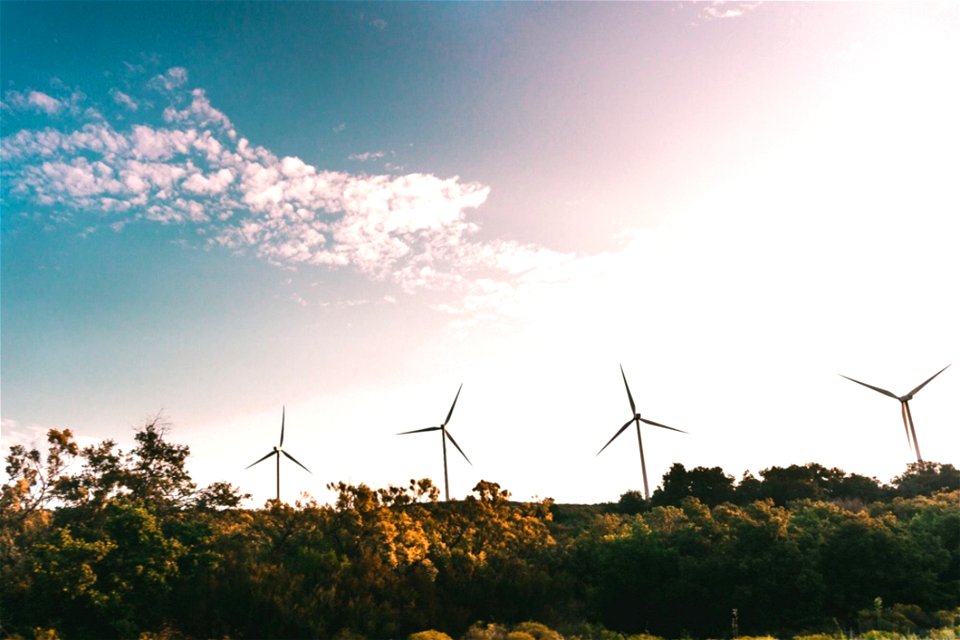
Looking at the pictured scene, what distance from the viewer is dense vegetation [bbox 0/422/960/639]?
101ft

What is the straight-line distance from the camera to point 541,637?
2856cm

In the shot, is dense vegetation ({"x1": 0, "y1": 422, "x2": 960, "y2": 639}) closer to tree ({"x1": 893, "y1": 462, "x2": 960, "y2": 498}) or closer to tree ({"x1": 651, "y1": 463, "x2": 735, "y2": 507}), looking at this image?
tree ({"x1": 893, "y1": 462, "x2": 960, "y2": 498})

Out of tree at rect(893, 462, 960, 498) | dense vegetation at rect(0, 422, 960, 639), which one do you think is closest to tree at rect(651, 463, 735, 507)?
tree at rect(893, 462, 960, 498)

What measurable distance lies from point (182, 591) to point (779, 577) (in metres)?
32.9

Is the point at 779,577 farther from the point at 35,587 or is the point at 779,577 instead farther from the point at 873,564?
the point at 35,587

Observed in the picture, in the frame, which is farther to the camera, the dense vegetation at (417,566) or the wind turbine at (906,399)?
the wind turbine at (906,399)

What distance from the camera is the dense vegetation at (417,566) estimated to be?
3073cm

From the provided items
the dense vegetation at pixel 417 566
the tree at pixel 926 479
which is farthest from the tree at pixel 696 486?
the dense vegetation at pixel 417 566

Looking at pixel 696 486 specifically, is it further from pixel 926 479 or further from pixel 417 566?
pixel 417 566

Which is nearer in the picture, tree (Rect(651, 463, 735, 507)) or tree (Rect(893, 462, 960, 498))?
tree (Rect(893, 462, 960, 498))

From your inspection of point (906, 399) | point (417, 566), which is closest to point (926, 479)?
point (906, 399)

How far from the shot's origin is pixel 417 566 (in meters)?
36.7

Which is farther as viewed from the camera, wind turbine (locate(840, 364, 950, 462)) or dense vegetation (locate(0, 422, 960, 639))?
wind turbine (locate(840, 364, 950, 462))

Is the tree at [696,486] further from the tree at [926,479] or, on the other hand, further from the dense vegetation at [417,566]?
the dense vegetation at [417,566]
